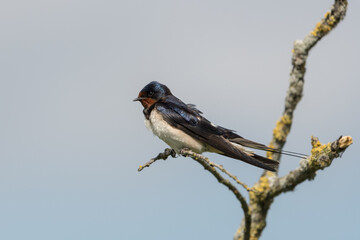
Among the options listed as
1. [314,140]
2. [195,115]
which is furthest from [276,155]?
[314,140]

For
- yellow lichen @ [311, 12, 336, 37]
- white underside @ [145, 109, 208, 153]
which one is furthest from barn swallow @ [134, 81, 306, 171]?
yellow lichen @ [311, 12, 336, 37]

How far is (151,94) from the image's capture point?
713 centimetres

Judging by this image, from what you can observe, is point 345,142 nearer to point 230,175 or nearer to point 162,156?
point 230,175

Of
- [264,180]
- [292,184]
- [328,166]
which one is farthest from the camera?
[264,180]

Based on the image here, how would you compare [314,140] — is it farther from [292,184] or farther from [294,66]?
[294,66]

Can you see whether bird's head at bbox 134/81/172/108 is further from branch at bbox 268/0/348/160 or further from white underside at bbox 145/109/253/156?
branch at bbox 268/0/348/160

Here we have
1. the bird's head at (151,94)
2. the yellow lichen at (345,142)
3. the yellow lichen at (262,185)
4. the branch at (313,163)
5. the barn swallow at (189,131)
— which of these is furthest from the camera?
the bird's head at (151,94)

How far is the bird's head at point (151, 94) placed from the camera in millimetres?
7102

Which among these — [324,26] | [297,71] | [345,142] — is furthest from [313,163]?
[324,26]

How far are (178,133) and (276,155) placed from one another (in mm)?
986

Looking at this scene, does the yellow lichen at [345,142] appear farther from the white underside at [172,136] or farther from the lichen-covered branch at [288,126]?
the white underside at [172,136]

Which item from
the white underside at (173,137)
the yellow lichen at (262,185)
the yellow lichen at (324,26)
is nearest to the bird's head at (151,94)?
the white underside at (173,137)

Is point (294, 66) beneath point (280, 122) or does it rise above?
above

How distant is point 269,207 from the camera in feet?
22.6
